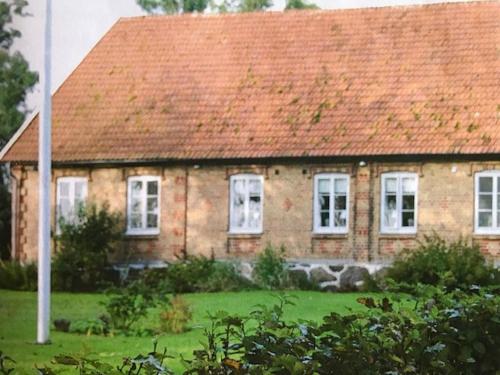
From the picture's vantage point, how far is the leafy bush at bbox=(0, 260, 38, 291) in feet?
13.7

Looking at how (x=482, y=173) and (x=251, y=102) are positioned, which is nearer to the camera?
(x=251, y=102)

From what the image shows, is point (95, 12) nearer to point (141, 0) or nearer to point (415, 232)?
point (141, 0)

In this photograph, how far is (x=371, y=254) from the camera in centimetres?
540

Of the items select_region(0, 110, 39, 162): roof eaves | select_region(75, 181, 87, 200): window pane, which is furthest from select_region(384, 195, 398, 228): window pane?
select_region(0, 110, 39, 162): roof eaves

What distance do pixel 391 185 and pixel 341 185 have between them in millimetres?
278

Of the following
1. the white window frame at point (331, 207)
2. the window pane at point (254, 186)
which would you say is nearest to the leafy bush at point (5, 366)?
the white window frame at point (331, 207)

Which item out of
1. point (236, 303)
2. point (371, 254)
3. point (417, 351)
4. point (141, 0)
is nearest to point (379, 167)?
point (371, 254)

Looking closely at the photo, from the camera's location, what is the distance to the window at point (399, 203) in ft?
18.7

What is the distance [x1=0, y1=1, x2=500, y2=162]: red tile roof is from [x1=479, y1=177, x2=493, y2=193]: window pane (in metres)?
0.15

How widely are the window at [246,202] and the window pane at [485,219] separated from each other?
108 centimetres

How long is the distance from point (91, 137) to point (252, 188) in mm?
1188

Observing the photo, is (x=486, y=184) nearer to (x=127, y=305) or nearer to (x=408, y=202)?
(x=408, y=202)

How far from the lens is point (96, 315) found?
4594 millimetres

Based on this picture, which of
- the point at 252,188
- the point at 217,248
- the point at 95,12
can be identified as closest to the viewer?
the point at 95,12
